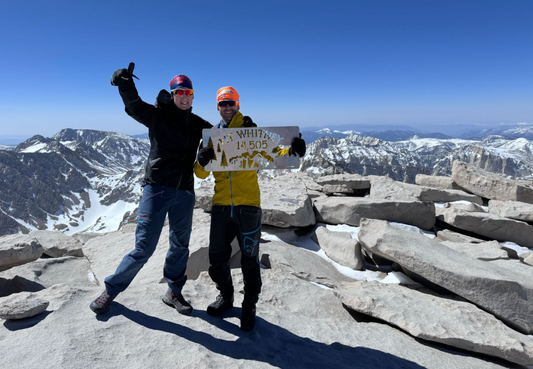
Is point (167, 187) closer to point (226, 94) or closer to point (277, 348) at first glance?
point (226, 94)

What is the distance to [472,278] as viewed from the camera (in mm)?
6066

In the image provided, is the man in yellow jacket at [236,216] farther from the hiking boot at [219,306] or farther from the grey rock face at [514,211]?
the grey rock face at [514,211]

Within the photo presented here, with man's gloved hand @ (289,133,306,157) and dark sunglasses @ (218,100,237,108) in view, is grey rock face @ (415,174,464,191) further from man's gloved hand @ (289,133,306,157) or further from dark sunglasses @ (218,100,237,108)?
dark sunglasses @ (218,100,237,108)

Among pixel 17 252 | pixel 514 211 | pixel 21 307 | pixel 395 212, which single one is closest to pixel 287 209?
pixel 395 212

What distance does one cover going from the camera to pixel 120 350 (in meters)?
3.92

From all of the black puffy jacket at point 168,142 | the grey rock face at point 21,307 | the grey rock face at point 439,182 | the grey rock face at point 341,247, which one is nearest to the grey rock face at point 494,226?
the grey rock face at point 341,247

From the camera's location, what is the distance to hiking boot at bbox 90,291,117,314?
4598mm

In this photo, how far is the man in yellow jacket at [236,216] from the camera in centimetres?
495

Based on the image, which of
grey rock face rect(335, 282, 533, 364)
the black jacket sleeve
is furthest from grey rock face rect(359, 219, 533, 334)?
the black jacket sleeve

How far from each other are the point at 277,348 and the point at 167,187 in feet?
10.3

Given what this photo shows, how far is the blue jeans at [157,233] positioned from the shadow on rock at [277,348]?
579 mm

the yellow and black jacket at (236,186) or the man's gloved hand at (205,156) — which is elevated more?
the man's gloved hand at (205,156)

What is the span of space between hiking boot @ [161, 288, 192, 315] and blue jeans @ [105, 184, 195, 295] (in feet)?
0.38

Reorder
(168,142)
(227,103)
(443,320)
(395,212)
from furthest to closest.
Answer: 1. (395,212)
2. (443,320)
3. (227,103)
4. (168,142)
